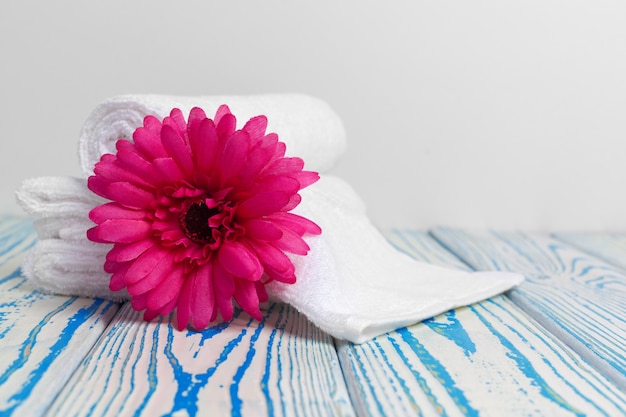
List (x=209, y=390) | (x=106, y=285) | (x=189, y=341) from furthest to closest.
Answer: (x=106, y=285)
(x=189, y=341)
(x=209, y=390)

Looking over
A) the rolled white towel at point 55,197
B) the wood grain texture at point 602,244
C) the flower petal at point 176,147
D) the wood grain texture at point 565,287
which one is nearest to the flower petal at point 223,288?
the flower petal at point 176,147

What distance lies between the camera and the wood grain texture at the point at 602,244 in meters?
1.35

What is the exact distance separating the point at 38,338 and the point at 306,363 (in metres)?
0.27

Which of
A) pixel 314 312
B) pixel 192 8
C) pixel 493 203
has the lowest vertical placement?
pixel 493 203

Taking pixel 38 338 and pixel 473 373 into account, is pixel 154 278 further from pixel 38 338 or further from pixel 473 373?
pixel 473 373

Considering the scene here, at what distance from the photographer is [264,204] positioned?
70cm

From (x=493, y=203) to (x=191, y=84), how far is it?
28.6 inches

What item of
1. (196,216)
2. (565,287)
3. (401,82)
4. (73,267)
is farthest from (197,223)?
(401,82)

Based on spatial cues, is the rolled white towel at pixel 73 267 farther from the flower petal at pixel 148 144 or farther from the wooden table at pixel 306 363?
the flower petal at pixel 148 144

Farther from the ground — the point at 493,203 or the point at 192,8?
the point at 192,8

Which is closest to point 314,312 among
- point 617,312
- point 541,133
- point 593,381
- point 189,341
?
point 189,341

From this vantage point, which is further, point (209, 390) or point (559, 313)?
Answer: point (559, 313)

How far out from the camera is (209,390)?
59cm

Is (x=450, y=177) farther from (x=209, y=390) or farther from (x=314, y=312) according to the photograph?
(x=209, y=390)
